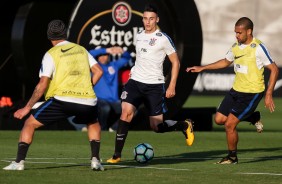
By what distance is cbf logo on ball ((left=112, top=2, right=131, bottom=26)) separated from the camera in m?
23.0

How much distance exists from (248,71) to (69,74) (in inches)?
120

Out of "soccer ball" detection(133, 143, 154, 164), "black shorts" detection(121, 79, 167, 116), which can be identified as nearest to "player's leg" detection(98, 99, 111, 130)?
"black shorts" detection(121, 79, 167, 116)

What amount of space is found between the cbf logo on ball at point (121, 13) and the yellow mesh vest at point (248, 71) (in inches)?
309

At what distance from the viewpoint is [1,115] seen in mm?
22750

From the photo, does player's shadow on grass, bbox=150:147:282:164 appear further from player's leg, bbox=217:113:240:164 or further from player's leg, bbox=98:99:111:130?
player's leg, bbox=98:99:111:130

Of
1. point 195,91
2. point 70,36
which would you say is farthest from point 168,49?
point 195,91

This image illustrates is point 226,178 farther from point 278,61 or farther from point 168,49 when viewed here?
point 278,61

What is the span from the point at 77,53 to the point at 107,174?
61.2 inches

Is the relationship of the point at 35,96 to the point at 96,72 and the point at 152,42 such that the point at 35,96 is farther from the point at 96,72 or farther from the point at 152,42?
the point at 152,42

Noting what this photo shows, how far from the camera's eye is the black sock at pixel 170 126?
51.6ft

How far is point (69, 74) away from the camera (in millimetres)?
13453

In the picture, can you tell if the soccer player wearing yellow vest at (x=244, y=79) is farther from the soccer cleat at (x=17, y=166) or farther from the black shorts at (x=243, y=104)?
the soccer cleat at (x=17, y=166)

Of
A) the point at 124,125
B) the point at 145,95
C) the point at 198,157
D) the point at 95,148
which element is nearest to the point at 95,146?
the point at 95,148

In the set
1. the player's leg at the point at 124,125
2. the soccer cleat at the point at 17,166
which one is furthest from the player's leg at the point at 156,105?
the soccer cleat at the point at 17,166
